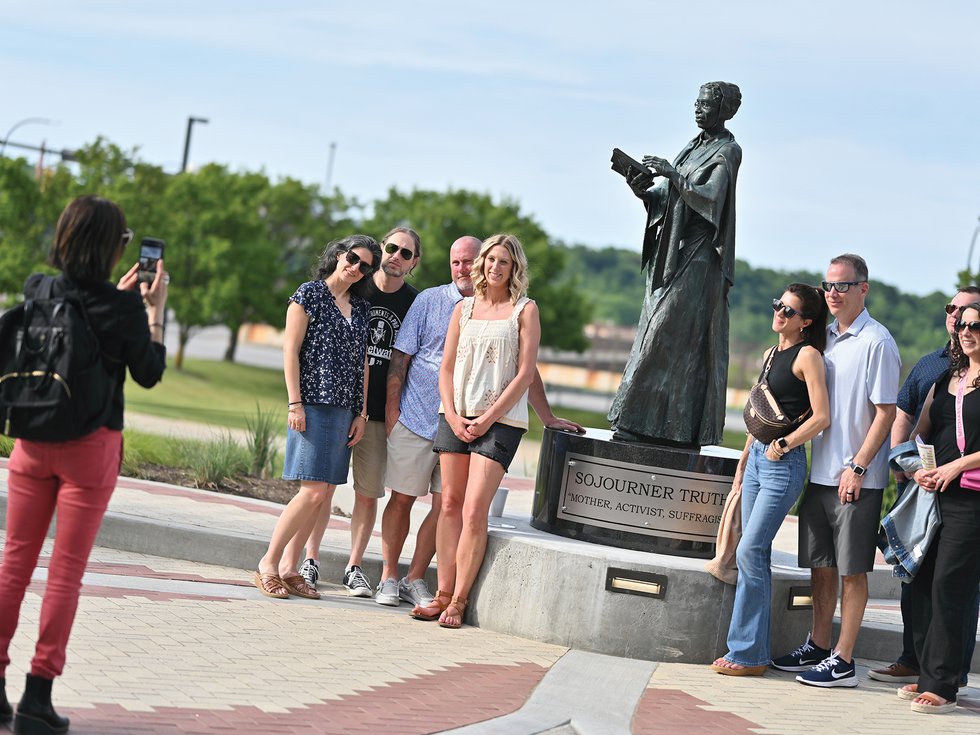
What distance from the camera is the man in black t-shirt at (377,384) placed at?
299 inches

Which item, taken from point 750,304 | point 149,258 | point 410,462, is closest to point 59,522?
point 149,258

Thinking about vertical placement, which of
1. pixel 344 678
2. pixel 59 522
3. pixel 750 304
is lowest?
pixel 344 678

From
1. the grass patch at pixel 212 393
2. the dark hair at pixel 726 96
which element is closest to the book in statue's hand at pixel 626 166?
the dark hair at pixel 726 96

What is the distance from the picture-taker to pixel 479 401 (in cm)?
698

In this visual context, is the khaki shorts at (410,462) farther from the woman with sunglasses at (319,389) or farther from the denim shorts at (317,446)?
the denim shorts at (317,446)

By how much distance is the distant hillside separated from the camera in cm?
7344

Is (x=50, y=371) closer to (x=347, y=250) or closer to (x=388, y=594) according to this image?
(x=347, y=250)

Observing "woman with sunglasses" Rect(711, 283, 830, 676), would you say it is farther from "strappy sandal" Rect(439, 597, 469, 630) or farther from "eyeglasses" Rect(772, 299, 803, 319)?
"strappy sandal" Rect(439, 597, 469, 630)

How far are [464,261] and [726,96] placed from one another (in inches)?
70.8

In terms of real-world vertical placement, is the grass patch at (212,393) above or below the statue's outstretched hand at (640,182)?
below

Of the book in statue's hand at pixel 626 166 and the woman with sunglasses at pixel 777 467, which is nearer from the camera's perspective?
the woman with sunglasses at pixel 777 467

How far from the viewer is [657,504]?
7.34 metres

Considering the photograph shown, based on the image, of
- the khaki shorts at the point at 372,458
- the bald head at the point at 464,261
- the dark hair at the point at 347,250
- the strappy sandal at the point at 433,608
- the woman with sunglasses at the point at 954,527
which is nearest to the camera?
the woman with sunglasses at the point at 954,527

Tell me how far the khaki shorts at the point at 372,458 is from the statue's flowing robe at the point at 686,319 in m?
1.42
